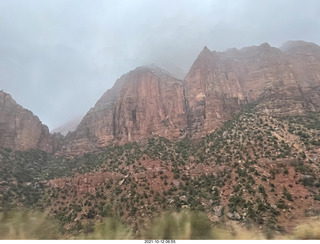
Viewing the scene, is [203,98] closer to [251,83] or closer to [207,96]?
[207,96]

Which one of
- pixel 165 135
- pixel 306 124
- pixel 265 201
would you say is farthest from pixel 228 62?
pixel 265 201

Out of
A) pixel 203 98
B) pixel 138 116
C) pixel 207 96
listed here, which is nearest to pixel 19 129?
pixel 138 116

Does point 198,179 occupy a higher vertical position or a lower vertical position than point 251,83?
lower

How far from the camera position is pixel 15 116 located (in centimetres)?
5916

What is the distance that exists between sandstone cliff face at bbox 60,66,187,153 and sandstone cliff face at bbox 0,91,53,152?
5994 mm

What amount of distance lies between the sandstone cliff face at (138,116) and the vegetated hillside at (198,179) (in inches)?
281

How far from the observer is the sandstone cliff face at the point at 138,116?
5453cm

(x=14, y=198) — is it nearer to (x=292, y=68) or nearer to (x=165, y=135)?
(x=165, y=135)

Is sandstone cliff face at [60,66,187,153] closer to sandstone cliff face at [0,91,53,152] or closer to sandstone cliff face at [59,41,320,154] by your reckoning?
sandstone cliff face at [59,41,320,154]

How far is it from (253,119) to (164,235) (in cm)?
4009

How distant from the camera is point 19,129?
57.1 meters

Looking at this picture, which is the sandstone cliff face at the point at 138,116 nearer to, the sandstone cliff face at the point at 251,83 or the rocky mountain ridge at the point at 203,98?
the rocky mountain ridge at the point at 203,98

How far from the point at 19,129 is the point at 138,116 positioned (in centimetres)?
2528

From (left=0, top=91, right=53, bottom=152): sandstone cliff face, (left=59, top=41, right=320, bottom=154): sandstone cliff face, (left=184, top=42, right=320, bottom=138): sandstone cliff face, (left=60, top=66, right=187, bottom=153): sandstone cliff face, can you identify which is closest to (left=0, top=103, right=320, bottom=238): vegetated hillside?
(left=184, top=42, right=320, bottom=138): sandstone cliff face
